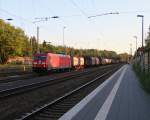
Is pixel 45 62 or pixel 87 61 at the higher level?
pixel 87 61

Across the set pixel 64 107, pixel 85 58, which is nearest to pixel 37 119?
pixel 64 107

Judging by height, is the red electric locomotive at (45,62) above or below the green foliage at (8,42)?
below

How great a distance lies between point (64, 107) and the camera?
15828mm

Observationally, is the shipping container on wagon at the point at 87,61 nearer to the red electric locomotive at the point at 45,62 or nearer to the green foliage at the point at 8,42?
the green foliage at the point at 8,42

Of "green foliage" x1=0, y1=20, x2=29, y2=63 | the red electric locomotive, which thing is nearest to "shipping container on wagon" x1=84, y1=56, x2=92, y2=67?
"green foliage" x1=0, y1=20, x2=29, y2=63

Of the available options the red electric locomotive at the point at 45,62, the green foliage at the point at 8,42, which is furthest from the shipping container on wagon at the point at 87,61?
the red electric locomotive at the point at 45,62

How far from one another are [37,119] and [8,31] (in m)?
95.9

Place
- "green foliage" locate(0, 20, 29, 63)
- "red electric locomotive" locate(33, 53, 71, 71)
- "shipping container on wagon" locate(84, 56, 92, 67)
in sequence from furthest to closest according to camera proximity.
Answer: "green foliage" locate(0, 20, 29, 63)
"shipping container on wagon" locate(84, 56, 92, 67)
"red electric locomotive" locate(33, 53, 71, 71)

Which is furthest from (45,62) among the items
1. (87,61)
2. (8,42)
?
(8,42)

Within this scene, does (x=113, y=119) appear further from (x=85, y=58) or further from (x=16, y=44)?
(x=16, y=44)

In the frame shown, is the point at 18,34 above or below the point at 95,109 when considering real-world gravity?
above

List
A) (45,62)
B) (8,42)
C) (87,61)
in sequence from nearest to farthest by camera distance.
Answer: (45,62), (87,61), (8,42)

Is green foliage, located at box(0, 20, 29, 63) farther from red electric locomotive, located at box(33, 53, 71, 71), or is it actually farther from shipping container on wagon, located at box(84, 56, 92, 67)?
red electric locomotive, located at box(33, 53, 71, 71)

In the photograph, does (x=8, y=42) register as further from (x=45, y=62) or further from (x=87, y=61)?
(x=45, y=62)
